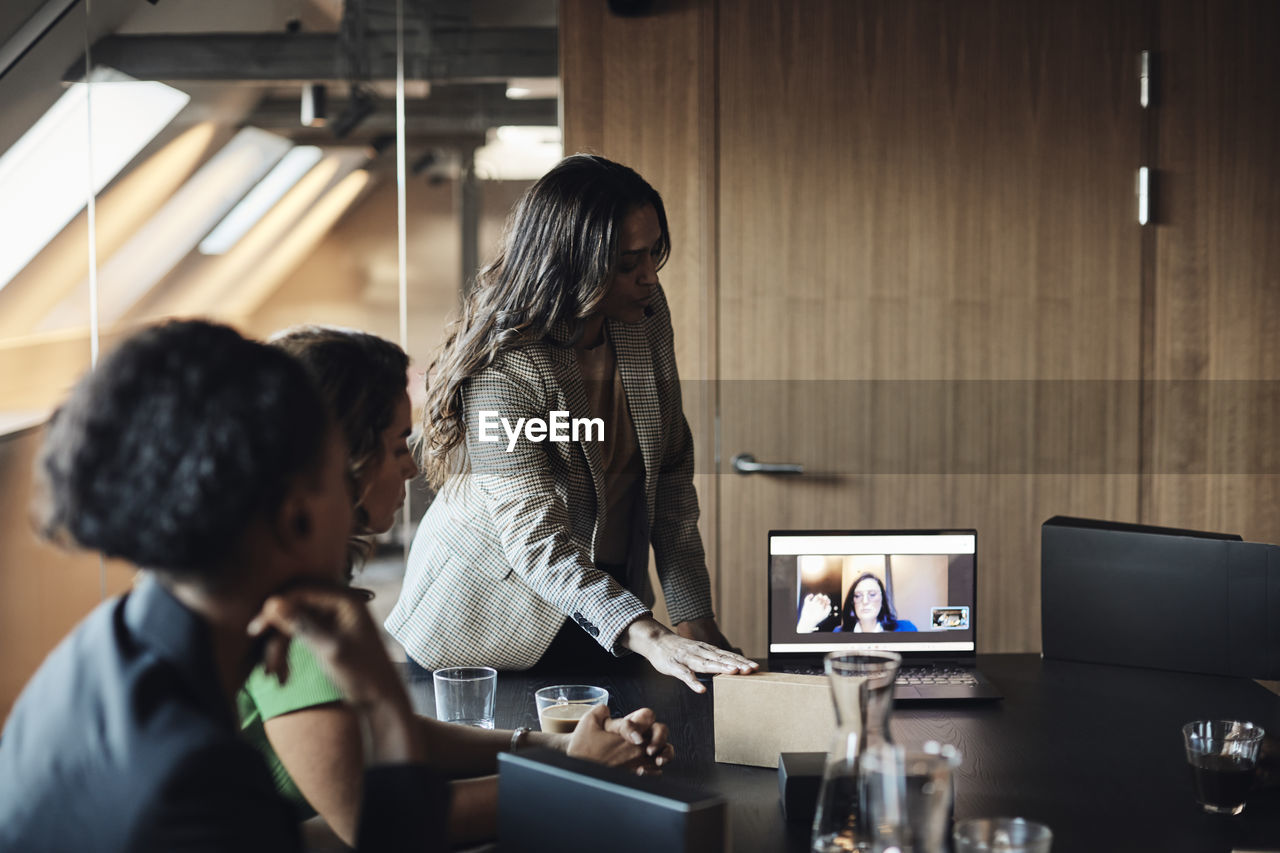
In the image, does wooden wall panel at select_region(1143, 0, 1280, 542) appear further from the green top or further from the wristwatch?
the green top

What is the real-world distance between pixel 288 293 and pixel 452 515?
1826 millimetres

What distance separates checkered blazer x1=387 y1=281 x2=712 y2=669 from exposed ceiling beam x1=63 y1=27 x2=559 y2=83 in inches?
70.0

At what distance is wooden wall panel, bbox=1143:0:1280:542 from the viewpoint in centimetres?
346

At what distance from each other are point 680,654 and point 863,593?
34 centimetres

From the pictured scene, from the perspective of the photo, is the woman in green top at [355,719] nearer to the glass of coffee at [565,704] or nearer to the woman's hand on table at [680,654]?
the glass of coffee at [565,704]

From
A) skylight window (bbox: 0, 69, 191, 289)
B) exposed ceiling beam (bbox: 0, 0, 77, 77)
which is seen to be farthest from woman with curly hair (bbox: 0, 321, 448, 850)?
exposed ceiling beam (bbox: 0, 0, 77, 77)

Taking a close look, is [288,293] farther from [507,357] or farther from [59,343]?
[507,357]

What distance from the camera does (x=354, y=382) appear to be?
1303 millimetres

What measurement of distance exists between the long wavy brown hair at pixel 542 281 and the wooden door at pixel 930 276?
1.53 meters

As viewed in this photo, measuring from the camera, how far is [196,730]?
782 mm

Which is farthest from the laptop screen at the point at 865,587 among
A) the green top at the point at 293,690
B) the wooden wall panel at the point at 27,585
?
the wooden wall panel at the point at 27,585

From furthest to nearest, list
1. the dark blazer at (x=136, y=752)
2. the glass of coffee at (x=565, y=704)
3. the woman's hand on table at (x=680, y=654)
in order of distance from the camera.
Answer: the woman's hand on table at (x=680, y=654)
the glass of coffee at (x=565, y=704)
the dark blazer at (x=136, y=752)

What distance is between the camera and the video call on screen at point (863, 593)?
184 centimetres

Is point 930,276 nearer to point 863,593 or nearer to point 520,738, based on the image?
point 863,593
